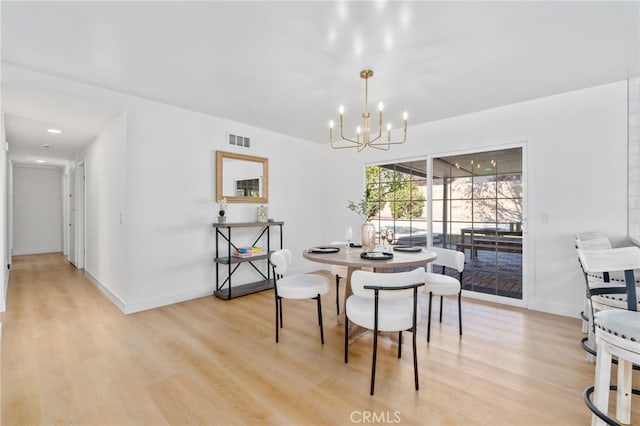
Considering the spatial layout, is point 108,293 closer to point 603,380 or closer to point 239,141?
point 239,141

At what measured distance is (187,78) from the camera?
9.33 ft

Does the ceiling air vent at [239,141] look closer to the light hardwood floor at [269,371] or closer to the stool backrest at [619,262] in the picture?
the light hardwood floor at [269,371]

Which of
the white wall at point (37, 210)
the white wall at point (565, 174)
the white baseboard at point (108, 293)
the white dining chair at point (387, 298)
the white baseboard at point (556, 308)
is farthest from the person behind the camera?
the white wall at point (37, 210)

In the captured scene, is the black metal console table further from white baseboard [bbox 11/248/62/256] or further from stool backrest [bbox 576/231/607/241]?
white baseboard [bbox 11/248/62/256]

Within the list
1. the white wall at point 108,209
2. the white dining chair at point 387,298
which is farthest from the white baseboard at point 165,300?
the white dining chair at point 387,298

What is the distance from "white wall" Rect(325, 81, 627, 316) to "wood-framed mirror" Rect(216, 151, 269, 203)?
10.6ft

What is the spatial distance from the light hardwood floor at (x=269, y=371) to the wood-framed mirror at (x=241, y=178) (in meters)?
1.70

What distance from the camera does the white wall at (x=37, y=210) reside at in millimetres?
7027

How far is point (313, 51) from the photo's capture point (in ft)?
7.72

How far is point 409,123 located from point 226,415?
4.06 metres

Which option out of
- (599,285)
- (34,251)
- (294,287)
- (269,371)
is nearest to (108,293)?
(294,287)

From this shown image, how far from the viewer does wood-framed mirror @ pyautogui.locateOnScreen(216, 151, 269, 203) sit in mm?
4069

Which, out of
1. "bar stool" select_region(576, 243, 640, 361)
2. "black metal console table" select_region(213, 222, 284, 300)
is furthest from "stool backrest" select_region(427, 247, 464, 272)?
"black metal console table" select_region(213, 222, 284, 300)

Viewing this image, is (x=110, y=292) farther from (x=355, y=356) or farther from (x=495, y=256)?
(x=495, y=256)
